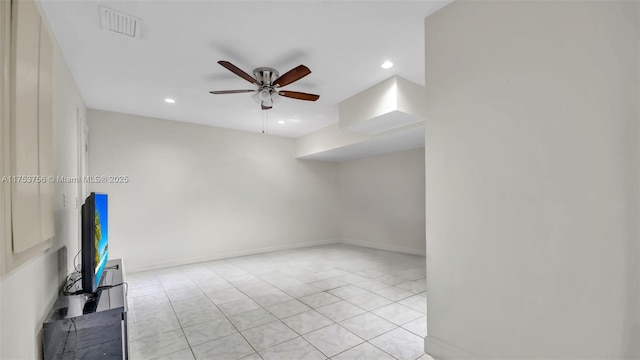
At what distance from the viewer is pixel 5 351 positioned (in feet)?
3.59

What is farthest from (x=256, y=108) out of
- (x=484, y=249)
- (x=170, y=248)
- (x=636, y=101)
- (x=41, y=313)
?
(x=636, y=101)

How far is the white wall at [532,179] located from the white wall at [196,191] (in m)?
4.54

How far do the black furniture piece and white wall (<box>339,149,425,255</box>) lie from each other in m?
5.26

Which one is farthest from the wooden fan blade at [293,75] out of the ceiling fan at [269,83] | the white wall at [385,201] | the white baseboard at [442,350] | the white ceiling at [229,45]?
the white wall at [385,201]

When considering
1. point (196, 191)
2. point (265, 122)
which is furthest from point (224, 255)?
point (265, 122)

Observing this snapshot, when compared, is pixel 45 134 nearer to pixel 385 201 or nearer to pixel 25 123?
pixel 25 123

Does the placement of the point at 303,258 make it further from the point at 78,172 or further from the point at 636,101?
the point at 636,101

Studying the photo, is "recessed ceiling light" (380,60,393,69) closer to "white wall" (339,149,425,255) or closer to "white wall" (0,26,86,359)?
"white wall" (339,149,425,255)

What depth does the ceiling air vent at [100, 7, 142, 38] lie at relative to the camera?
212 cm

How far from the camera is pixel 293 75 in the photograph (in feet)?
9.06

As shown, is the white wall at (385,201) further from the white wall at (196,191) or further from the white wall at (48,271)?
the white wall at (48,271)

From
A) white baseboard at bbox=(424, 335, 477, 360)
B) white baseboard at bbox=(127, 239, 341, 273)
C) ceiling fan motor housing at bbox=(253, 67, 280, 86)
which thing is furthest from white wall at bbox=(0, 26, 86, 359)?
white baseboard at bbox=(424, 335, 477, 360)

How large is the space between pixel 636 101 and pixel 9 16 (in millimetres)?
3055

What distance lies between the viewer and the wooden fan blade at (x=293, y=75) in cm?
259
